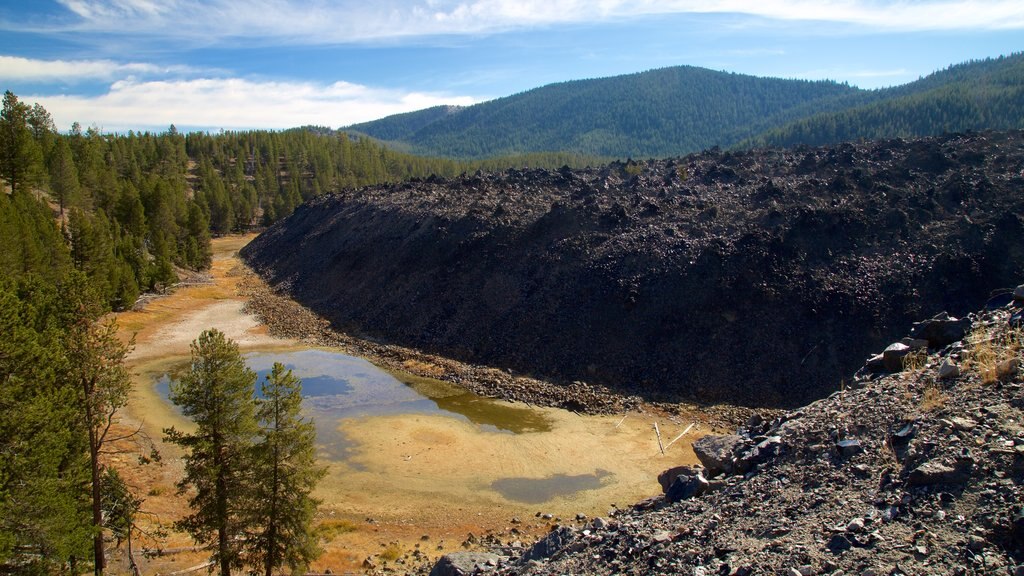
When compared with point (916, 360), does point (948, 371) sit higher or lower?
higher

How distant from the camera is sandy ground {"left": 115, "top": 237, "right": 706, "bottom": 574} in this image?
1789cm

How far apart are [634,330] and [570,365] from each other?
379 centimetres

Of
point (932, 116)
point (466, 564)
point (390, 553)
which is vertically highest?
point (932, 116)

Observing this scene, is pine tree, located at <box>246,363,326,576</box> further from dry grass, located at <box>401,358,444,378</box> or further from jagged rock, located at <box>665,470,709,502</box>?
dry grass, located at <box>401,358,444,378</box>

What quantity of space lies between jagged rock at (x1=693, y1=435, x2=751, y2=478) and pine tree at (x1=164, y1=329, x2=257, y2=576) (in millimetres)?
10498

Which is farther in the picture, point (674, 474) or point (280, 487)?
point (280, 487)

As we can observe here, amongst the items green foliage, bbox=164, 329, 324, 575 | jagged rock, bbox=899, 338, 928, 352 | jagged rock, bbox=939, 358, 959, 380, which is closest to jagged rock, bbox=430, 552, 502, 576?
green foliage, bbox=164, 329, 324, 575

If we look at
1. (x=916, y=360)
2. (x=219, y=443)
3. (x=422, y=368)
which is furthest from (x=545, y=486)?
(x=422, y=368)

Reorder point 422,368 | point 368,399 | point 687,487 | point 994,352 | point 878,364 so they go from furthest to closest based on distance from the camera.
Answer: point 422,368, point 368,399, point 878,364, point 687,487, point 994,352

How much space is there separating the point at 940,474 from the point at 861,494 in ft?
3.60

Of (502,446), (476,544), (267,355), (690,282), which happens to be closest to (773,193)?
(690,282)

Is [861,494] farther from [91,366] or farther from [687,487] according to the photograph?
[91,366]

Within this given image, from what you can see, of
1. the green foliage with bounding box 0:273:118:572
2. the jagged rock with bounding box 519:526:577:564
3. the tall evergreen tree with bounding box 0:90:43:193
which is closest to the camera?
the jagged rock with bounding box 519:526:577:564

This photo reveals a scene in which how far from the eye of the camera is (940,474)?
8.21m
